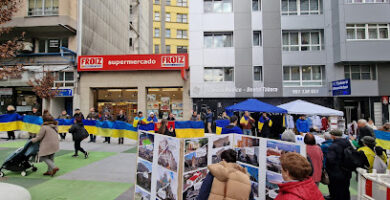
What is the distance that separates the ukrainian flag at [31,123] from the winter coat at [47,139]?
6909 millimetres

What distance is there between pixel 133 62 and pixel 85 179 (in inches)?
583

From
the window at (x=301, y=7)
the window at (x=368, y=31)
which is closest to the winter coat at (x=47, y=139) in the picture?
the window at (x=301, y=7)

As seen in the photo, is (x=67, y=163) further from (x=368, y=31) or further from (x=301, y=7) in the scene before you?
(x=368, y=31)

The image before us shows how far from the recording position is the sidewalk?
529 centimetres

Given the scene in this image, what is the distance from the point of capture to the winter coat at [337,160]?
4484 millimetres

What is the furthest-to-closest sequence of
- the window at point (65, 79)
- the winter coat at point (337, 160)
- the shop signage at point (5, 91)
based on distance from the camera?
the shop signage at point (5, 91) < the window at point (65, 79) < the winter coat at point (337, 160)

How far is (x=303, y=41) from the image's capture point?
19.7m

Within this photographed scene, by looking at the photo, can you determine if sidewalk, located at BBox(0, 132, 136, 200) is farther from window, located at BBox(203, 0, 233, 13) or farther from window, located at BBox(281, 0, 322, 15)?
window, located at BBox(281, 0, 322, 15)

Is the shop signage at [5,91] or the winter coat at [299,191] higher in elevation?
the shop signage at [5,91]

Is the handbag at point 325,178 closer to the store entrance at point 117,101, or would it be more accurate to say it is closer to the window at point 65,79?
the store entrance at point 117,101

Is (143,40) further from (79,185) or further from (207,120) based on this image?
(79,185)

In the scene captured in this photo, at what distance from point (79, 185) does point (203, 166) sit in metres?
3.99

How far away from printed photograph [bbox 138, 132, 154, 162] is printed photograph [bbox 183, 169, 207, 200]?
32.5 inches

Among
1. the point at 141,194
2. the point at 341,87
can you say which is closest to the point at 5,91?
the point at 141,194
